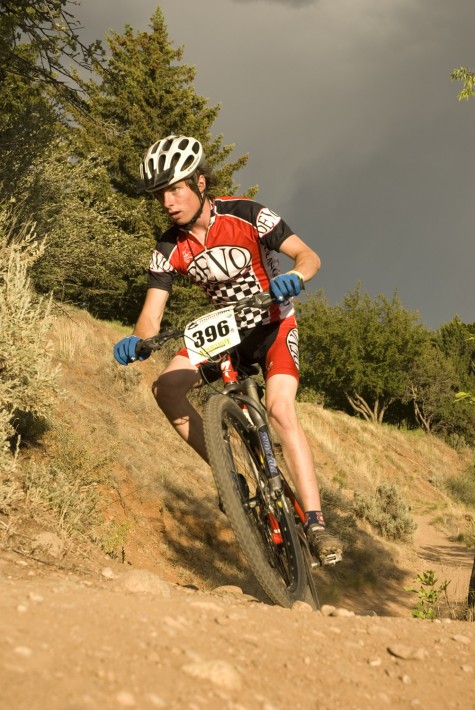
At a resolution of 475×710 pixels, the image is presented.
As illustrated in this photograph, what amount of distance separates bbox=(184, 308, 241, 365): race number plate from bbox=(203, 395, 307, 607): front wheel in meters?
0.29

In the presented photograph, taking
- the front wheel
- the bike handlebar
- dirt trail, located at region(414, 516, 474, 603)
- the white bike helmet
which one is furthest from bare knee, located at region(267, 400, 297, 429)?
dirt trail, located at region(414, 516, 474, 603)

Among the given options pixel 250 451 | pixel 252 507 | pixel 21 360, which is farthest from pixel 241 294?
pixel 21 360

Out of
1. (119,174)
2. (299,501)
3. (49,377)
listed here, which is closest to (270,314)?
(299,501)

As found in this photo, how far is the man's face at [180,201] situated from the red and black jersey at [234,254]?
0.15 m

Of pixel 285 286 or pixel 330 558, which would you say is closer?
pixel 285 286

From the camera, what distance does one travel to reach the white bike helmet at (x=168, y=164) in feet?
14.7

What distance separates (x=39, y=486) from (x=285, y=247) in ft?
9.53

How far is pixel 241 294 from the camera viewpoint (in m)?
4.77

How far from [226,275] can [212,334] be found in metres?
0.59

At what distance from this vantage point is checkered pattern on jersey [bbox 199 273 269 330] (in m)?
4.66

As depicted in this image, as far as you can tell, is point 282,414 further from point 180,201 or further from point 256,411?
point 180,201

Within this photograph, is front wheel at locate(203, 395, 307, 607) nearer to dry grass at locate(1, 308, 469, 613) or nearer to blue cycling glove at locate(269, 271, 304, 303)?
blue cycling glove at locate(269, 271, 304, 303)

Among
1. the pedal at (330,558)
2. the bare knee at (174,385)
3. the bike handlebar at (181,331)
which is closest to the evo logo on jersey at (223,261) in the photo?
the bike handlebar at (181,331)

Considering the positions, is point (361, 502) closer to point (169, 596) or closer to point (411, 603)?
point (411, 603)
